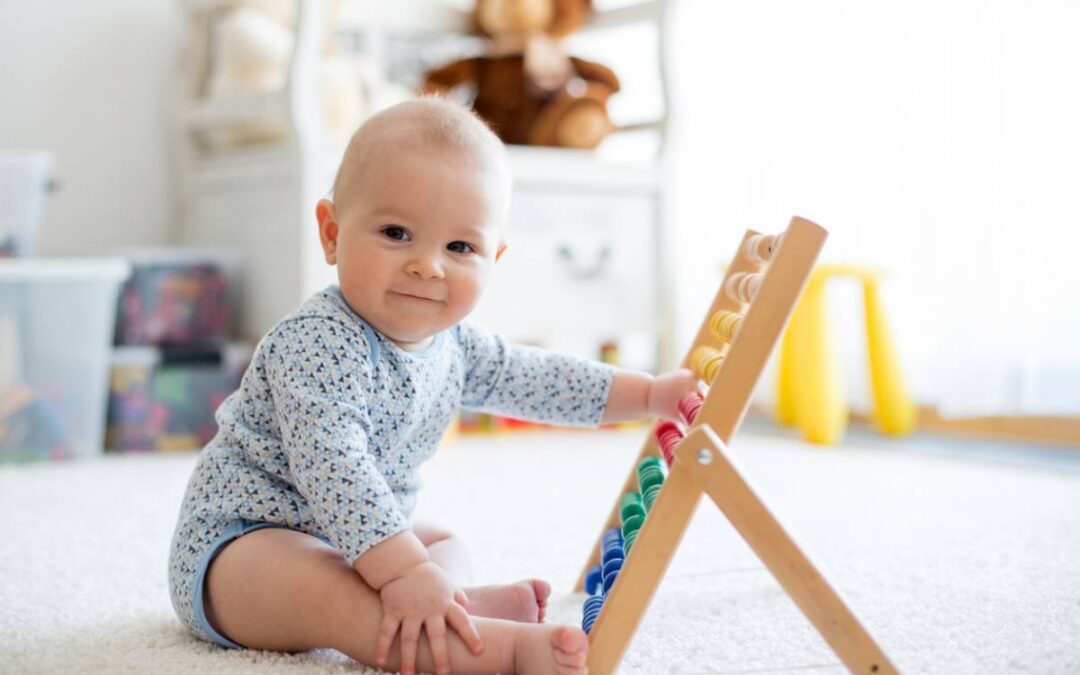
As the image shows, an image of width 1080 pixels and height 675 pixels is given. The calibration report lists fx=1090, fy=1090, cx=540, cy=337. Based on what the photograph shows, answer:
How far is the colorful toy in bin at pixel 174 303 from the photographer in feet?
6.02

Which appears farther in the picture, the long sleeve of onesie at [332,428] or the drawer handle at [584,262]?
the drawer handle at [584,262]

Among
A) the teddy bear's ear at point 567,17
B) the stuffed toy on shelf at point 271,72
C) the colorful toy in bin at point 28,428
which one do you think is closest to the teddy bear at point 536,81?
the teddy bear's ear at point 567,17

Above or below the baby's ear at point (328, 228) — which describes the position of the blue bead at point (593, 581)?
below

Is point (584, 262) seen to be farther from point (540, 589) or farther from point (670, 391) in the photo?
point (540, 589)

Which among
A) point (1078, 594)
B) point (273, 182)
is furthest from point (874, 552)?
point (273, 182)

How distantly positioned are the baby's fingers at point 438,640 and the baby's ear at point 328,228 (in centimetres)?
27

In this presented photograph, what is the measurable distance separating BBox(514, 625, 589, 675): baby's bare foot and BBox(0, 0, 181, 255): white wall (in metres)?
1.73

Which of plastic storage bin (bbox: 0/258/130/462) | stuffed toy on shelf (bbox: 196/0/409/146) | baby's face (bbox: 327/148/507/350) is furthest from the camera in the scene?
stuffed toy on shelf (bbox: 196/0/409/146)

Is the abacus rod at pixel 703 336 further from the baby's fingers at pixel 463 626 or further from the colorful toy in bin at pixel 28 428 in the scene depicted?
the colorful toy in bin at pixel 28 428

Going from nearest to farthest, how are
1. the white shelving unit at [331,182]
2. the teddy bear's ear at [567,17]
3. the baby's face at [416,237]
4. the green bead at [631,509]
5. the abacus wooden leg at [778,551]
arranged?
the abacus wooden leg at [778,551] → the baby's face at [416,237] → the green bead at [631,509] → the white shelving unit at [331,182] → the teddy bear's ear at [567,17]

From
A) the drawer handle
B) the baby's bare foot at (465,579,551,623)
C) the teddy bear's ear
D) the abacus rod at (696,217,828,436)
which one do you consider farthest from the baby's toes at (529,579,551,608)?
the teddy bear's ear

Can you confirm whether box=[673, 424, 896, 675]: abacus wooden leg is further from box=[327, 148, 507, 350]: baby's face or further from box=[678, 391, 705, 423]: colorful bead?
box=[327, 148, 507, 350]: baby's face

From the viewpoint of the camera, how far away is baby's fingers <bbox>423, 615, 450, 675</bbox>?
0.67m

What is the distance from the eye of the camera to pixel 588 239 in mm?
2029
